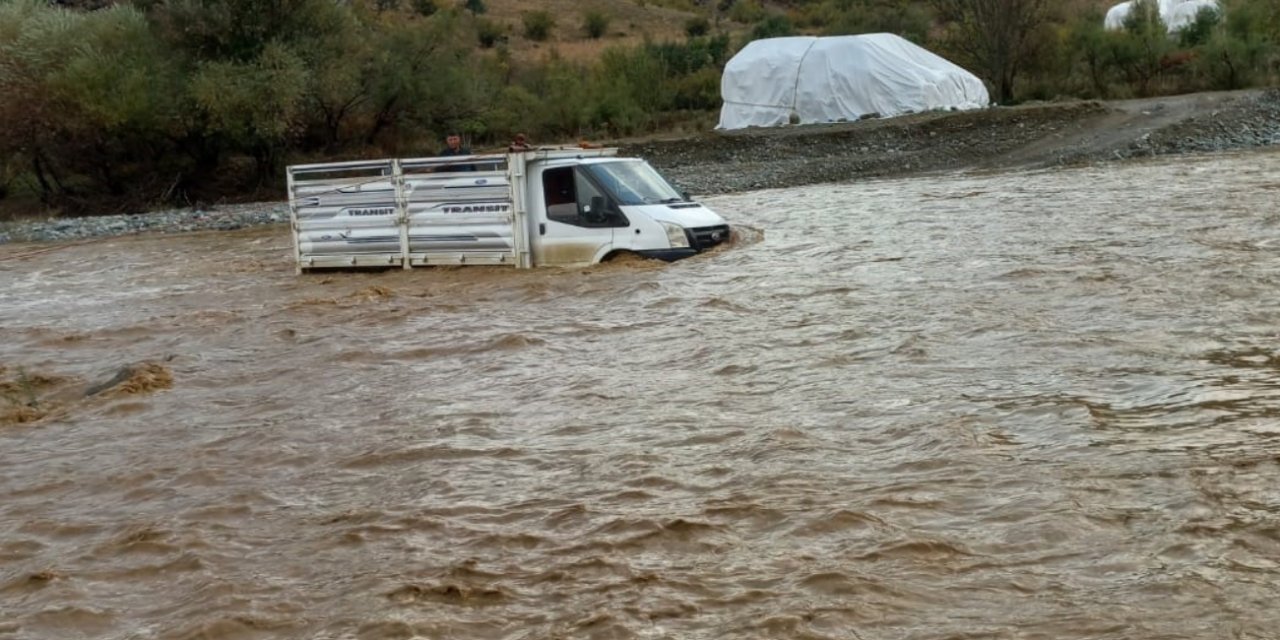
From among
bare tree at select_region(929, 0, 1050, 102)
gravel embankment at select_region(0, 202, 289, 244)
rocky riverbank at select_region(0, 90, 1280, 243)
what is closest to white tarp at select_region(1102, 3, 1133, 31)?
bare tree at select_region(929, 0, 1050, 102)

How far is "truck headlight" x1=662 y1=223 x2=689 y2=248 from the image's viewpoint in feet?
49.4

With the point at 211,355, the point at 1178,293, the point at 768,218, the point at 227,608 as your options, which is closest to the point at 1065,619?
the point at 227,608

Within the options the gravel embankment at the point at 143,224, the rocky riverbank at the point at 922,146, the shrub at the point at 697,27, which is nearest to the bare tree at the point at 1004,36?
the rocky riverbank at the point at 922,146

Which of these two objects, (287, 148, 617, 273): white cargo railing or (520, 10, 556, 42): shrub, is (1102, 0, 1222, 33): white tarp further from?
(287, 148, 617, 273): white cargo railing

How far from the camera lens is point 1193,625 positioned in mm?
4664

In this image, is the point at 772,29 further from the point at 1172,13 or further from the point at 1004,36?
the point at 1004,36

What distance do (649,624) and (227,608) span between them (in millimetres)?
1887

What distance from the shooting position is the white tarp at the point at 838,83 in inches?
1444

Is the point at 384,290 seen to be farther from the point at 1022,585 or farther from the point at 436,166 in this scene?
the point at 1022,585

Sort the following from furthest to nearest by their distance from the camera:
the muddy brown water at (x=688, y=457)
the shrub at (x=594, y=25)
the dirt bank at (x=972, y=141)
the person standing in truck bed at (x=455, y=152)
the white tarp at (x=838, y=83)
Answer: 1. the shrub at (x=594, y=25)
2. the white tarp at (x=838, y=83)
3. the dirt bank at (x=972, y=141)
4. the person standing in truck bed at (x=455, y=152)
5. the muddy brown water at (x=688, y=457)

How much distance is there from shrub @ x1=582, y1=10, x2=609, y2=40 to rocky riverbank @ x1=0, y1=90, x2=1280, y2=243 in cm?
3203

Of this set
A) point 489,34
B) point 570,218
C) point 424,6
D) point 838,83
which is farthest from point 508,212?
point 424,6

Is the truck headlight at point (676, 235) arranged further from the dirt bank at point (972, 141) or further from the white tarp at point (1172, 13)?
the white tarp at point (1172, 13)

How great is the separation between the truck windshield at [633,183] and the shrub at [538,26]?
51361 millimetres
